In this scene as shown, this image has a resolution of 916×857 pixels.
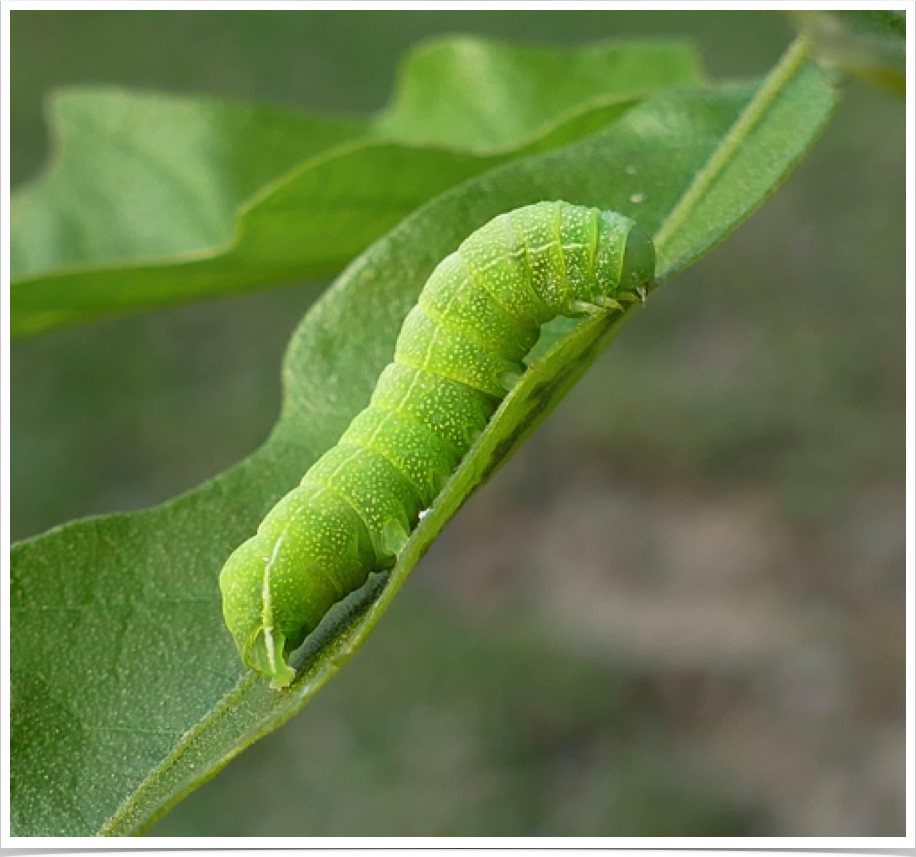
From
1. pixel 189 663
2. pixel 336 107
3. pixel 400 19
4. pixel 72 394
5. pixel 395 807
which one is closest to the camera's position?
pixel 189 663

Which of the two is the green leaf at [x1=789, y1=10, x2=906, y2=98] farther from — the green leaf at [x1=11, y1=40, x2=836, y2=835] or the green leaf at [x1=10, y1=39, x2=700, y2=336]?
the green leaf at [x1=10, y1=39, x2=700, y2=336]

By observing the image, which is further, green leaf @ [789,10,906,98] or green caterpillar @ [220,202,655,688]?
green caterpillar @ [220,202,655,688]

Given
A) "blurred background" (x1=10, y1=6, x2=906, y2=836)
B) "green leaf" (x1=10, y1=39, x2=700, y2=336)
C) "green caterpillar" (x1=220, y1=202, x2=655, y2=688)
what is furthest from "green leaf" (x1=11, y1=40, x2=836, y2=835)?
"blurred background" (x1=10, y1=6, x2=906, y2=836)

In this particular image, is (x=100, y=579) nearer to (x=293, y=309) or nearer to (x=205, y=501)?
(x=205, y=501)

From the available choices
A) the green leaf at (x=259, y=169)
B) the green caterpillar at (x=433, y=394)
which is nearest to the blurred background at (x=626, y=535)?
the green leaf at (x=259, y=169)

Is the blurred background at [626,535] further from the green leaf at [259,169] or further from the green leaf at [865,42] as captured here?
the green leaf at [865,42]

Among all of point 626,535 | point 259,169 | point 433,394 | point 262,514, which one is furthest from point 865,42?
point 626,535

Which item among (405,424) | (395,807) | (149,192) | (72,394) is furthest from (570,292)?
(72,394)
